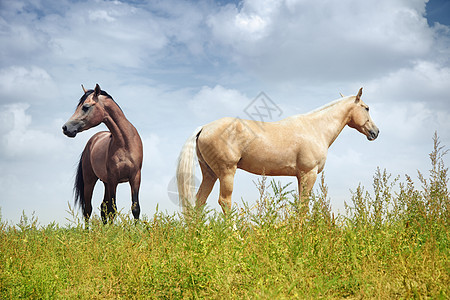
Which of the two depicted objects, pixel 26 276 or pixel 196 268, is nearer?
pixel 196 268

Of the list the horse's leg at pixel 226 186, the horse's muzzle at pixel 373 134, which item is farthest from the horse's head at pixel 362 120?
the horse's leg at pixel 226 186

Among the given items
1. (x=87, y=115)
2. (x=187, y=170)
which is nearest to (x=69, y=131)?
(x=87, y=115)

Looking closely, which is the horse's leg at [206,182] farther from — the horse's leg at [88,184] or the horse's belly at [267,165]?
the horse's leg at [88,184]

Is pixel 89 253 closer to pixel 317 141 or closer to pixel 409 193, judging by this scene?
pixel 409 193

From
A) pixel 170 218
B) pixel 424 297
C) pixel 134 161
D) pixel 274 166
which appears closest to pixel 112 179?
pixel 134 161

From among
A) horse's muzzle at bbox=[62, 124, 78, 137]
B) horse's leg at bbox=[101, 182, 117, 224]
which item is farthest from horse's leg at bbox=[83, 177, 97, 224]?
horse's muzzle at bbox=[62, 124, 78, 137]

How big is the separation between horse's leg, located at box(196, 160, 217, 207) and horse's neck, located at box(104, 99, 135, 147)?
1.67 metres

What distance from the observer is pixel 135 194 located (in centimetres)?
791

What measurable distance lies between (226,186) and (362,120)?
393 centimetres

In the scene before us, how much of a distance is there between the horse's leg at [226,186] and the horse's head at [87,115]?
9.78 ft

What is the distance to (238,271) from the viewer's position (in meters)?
3.98

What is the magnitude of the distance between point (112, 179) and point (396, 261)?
5768mm

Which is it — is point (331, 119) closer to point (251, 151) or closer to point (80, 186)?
point (251, 151)

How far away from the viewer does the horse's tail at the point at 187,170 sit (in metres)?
7.29
